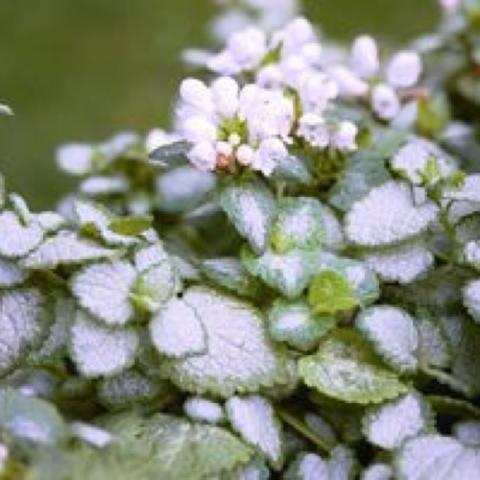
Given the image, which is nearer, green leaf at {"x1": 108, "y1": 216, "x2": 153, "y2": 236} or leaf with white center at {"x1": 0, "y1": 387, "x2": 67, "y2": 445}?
leaf with white center at {"x1": 0, "y1": 387, "x2": 67, "y2": 445}

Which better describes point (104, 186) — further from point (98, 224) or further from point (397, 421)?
point (397, 421)

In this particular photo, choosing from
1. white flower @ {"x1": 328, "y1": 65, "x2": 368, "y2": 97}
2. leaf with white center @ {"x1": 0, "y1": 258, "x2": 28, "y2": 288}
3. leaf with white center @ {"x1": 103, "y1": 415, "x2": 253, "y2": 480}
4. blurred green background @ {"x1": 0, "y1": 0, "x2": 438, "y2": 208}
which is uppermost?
blurred green background @ {"x1": 0, "y1": 0, "x2": 438, "y2": 208}

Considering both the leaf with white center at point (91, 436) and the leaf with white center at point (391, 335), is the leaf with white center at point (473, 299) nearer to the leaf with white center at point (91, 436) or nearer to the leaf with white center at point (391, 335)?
the leaf with white center at point (391, 335)

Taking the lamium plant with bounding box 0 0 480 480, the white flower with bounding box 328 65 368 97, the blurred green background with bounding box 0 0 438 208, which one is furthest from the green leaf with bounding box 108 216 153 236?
the blurred green background with bounding box 0 0 438 208

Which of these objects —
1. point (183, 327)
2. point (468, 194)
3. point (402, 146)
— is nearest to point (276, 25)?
point (402, 146)

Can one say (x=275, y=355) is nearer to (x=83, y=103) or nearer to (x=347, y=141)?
(x=347, y=141)

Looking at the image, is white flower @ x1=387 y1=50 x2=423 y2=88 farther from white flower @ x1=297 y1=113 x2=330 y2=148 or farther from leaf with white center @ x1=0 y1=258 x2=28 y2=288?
leaf with white center @ x1=0 y1=258 x2=28 y2=288

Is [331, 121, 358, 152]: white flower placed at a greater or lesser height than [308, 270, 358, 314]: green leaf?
greater
